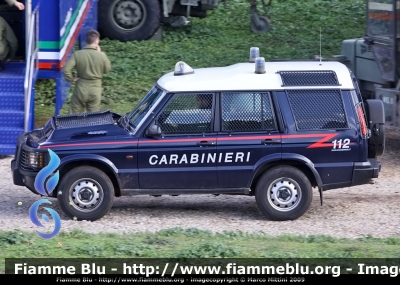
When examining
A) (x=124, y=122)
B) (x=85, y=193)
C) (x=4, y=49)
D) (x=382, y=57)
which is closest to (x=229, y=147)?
(x=124, y=122)

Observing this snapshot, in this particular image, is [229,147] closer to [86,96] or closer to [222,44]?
[86,96]

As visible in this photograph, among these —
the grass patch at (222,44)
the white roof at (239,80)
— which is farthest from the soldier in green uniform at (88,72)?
the white roof at (239,80)

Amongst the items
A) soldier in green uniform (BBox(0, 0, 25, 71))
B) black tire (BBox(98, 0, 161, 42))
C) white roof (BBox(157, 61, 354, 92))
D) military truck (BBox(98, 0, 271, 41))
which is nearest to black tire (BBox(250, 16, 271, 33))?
military truck (BBox(98, 0, 271, 41))

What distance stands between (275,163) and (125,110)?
5906mm

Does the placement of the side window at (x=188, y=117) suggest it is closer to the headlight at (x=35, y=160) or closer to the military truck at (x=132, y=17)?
the headlight at (x=35, y=160)

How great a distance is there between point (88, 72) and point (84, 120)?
8.96ft

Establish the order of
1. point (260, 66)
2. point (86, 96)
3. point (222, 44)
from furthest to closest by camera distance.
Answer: point (222, 44)
point (86, 96)
point (260, 66)

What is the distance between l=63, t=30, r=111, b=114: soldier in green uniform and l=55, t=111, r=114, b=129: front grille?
2.34 metres

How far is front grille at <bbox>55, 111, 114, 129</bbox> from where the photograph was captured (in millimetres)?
10477

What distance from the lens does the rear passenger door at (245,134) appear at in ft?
32.9

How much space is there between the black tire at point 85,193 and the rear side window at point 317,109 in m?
2.22

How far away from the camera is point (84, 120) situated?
10.7 m

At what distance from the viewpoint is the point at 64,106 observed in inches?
619

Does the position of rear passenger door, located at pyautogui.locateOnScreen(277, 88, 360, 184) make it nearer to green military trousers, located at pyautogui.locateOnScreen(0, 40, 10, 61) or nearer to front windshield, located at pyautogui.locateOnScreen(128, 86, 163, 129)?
front windshield, located at pyautogui.locateOnScreen(128, 86, 163, 129)
